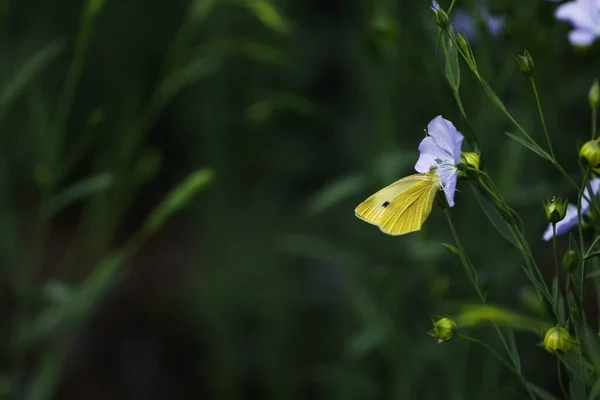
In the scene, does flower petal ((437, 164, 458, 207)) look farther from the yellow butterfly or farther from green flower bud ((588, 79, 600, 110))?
green flower bud ((588, 79, 600, 110))

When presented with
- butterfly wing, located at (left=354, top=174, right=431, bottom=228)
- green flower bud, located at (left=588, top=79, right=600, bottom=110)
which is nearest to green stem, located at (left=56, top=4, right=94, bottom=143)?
butterfly wing, located at (left=354, top=174, right=431, bottom=228)

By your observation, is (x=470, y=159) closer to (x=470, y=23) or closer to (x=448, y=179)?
(x=448, y=179)

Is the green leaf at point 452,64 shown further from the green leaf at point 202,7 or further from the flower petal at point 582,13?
the green leaf at point 202,7

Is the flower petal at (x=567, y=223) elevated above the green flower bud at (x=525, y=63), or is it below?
below

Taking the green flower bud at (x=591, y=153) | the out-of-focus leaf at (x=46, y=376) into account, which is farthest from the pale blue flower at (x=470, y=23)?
the out-of-focus leaf at (x=46, y=376)

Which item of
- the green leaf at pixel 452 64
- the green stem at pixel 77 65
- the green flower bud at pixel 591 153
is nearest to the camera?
the green flower bud at pixel 591 153

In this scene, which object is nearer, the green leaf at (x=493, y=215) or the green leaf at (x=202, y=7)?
the green leaf at (x=493, y=215)

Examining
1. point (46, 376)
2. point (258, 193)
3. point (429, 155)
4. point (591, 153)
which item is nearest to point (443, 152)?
point (429, 155)
